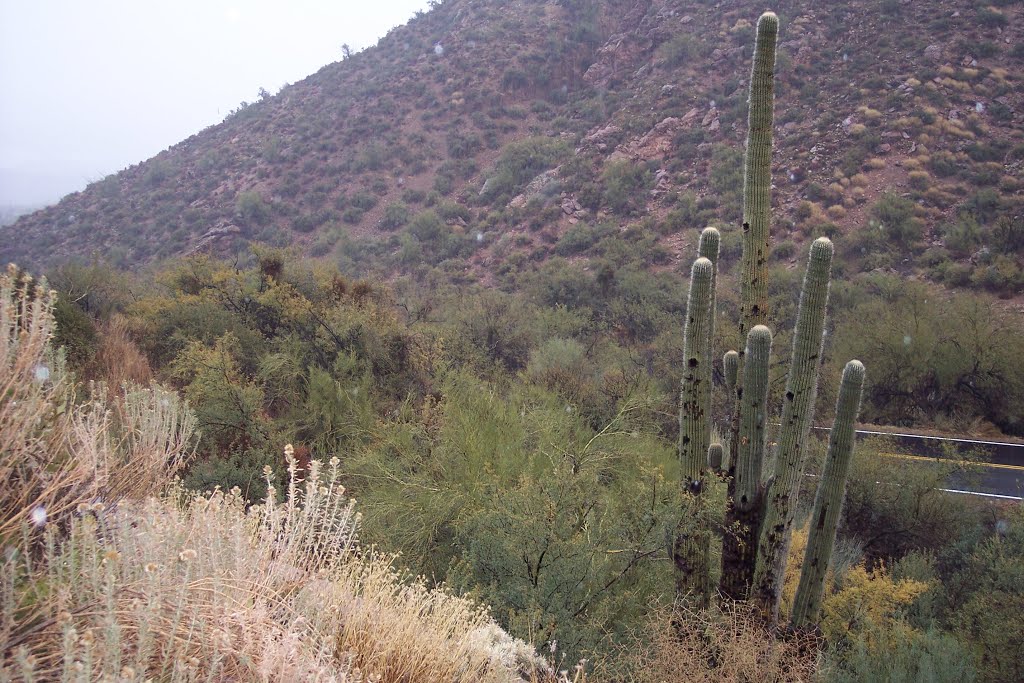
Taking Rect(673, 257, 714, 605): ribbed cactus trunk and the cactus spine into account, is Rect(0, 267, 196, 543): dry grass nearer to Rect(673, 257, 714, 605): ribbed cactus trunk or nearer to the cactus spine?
Rect(673, 257, 714, 605): ribbed cactus trunk

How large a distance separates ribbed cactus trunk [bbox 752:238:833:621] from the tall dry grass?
2742 mm

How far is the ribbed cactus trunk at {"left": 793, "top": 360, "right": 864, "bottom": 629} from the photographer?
6.22 metres

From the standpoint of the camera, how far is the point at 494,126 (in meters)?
37.5

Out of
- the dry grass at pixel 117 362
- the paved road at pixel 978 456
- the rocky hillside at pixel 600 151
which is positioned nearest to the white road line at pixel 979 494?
the paved road at pixel 978 456

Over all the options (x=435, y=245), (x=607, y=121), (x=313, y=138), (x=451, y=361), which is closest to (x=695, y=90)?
(x=607, y=121)

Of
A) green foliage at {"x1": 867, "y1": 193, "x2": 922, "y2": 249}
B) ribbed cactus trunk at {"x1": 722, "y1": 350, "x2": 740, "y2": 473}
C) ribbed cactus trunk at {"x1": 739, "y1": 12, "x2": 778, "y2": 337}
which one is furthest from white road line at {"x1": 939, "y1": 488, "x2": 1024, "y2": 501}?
green foliage at {"x1": 867, "y1": 193, "x2": 922, "y2": 249}

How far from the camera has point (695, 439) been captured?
626 cm

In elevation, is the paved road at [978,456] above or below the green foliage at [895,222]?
below

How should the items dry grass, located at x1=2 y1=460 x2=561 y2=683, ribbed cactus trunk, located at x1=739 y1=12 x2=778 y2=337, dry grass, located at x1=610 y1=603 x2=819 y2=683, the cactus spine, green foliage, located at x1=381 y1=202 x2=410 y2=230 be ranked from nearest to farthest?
dry grass, located at x1=2 y1=460 x2=561 y2=683
dry grass, located at x1=610 y1=603 x2=819 y2=683
ribbed cactus trunk, located at x1=739 y1=12 x2=778 y2=337
the cactus spine
green foliage, located at x1=381 y1=202 x2=410 y2=230

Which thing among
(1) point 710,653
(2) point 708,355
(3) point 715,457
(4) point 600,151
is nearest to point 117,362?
(2) point 708,355

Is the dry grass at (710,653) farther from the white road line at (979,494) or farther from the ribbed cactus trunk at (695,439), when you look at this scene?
the white road line at (979,494)

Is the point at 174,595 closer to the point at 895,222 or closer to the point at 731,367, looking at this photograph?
the point at 731,367

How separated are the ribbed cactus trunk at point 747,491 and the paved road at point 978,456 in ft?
23.5

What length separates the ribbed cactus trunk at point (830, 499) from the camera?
6.22m
